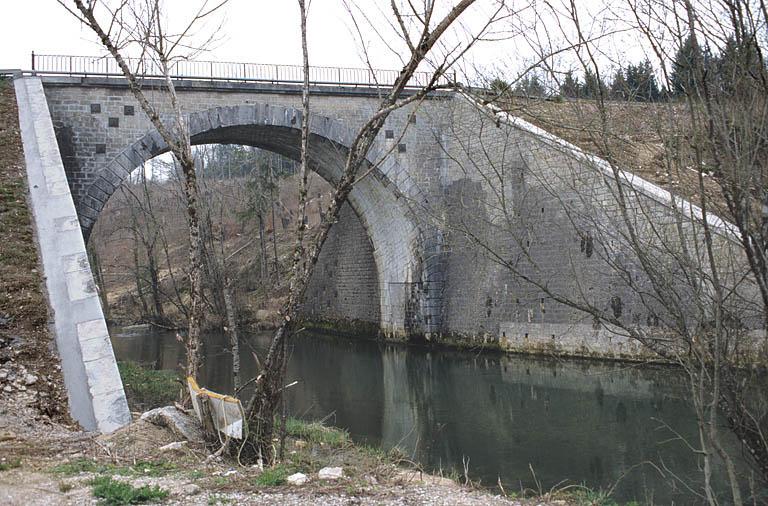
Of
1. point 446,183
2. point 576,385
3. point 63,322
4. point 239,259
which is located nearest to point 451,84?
point 63,322

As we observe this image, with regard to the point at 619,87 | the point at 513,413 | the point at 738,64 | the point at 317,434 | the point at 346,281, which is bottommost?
the point at 513,413

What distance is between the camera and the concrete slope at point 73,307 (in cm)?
624

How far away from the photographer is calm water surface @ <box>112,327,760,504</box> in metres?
7.44

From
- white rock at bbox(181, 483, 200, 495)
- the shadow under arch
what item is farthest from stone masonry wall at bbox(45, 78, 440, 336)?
white rock at bbox(181, 483, 200, 495)

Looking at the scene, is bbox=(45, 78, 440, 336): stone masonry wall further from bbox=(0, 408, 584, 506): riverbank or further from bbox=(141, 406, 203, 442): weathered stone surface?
bbox=(0, 408, 584, 506): riverbank

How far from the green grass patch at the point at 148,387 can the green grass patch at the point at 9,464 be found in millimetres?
4320

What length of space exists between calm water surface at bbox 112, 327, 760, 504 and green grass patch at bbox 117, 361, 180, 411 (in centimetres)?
101

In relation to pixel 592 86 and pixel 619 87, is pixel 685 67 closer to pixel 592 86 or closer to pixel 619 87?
pixel 592 86

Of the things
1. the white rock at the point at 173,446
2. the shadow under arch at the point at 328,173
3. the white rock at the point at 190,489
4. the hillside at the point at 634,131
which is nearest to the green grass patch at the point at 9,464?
the white rock at the point at 173,446

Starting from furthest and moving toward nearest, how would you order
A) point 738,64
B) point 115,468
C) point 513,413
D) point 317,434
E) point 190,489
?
point 513,413, point 317,434, point 115,468, point 738,64, point 190,489

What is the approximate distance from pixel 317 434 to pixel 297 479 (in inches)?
Answer: 151

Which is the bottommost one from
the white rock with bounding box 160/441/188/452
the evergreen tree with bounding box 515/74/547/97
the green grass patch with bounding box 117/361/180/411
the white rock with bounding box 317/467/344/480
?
the green grass patch with bounding box 117/361/180/411

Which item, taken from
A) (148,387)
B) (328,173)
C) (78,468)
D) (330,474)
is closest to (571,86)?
(330,474)

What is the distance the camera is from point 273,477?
4.45 metres
